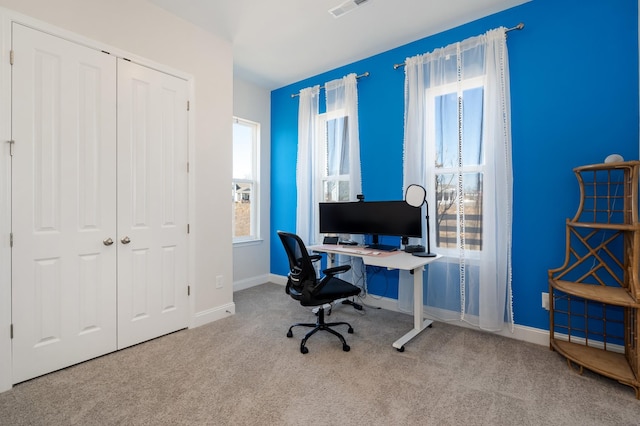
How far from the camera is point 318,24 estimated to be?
2.97 m

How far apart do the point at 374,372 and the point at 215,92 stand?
9.90ft

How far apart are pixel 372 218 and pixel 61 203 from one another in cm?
272

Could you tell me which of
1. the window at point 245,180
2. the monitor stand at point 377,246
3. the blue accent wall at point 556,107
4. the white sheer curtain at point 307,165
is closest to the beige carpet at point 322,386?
the blue accent wall at point 556,107

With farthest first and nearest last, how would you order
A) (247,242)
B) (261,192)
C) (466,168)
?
(261,192), (247,242), (466,168)

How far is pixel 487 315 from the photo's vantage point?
8.96 feet

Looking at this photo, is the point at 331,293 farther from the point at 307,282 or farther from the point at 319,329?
the point at 319,329

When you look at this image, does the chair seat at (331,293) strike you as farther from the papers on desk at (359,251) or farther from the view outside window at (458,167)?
the view outside window at (458,167)

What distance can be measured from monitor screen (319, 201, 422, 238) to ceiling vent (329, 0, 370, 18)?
72.6 inches

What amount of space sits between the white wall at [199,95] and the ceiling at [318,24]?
0.63 feet

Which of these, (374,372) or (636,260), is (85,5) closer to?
(374,372)

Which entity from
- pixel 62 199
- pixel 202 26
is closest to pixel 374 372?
pixel 62 199

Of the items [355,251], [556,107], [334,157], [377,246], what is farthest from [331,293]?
[556,107]

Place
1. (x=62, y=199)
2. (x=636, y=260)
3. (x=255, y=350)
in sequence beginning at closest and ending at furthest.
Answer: (x=636, y=260)
(x=62, y=199)
(x=255, y=350)

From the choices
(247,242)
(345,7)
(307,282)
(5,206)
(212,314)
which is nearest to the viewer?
(5,206)
